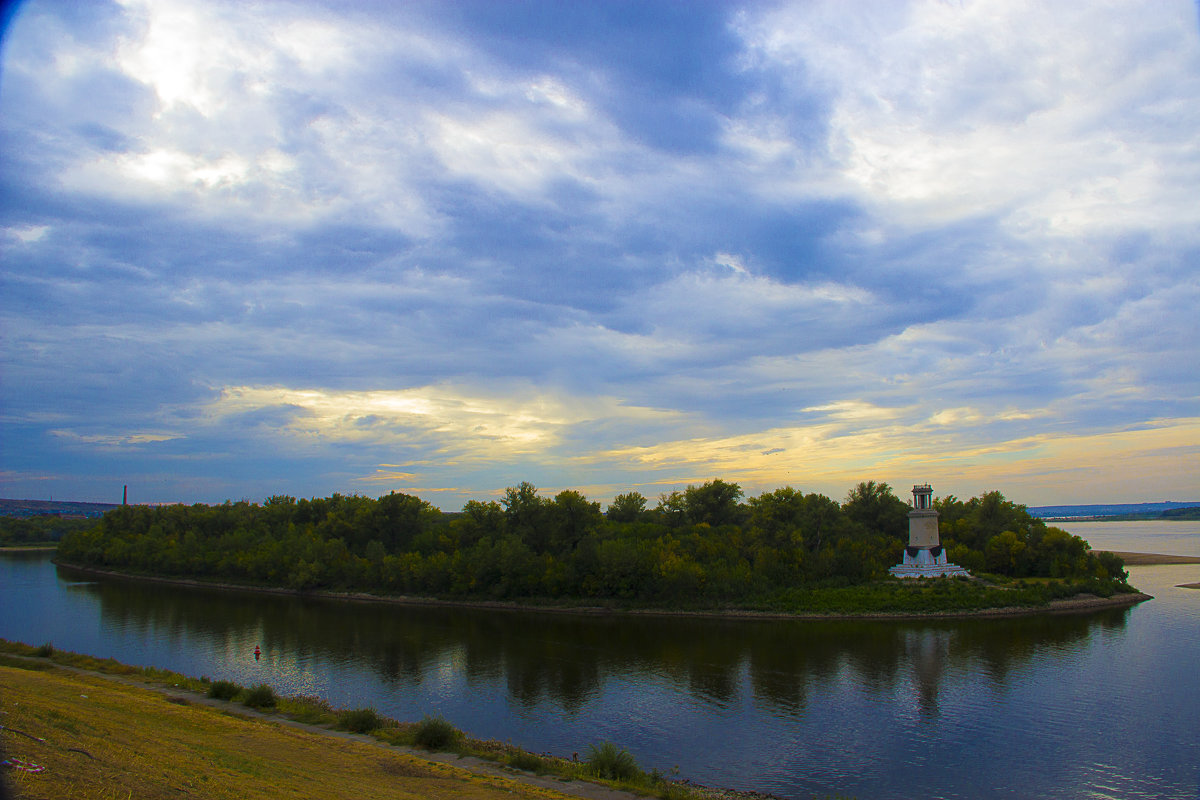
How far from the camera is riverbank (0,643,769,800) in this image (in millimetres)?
10922

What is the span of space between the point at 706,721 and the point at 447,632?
28.2 meters

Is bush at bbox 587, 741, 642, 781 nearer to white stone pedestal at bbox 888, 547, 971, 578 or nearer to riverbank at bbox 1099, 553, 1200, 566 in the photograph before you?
white stone pedestal at bbox 888, 547, 971, 578

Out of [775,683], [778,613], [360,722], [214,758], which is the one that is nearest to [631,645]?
[775,683]

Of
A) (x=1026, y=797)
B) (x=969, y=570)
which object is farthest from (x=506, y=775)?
(x=969, y=570)

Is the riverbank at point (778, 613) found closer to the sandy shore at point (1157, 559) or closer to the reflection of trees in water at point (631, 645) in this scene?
the reflection of trees in water at point (631, 645)

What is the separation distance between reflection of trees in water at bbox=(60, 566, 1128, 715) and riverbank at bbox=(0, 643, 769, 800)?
35.1ft

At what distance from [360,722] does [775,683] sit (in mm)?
19484

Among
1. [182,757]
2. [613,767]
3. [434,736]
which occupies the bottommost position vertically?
[613,767]

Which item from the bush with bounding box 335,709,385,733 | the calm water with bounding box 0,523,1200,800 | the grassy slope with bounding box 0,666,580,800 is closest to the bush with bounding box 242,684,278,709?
the grassy slope with bounding box 0,666,580,800

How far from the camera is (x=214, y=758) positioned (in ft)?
51.1

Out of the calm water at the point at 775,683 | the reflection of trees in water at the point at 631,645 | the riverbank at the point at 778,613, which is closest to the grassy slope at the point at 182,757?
the calm water at the point at 775,683

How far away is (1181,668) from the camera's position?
35031mm

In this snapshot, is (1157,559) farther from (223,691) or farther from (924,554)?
(223,691)

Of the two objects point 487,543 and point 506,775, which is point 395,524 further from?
point 506,775
